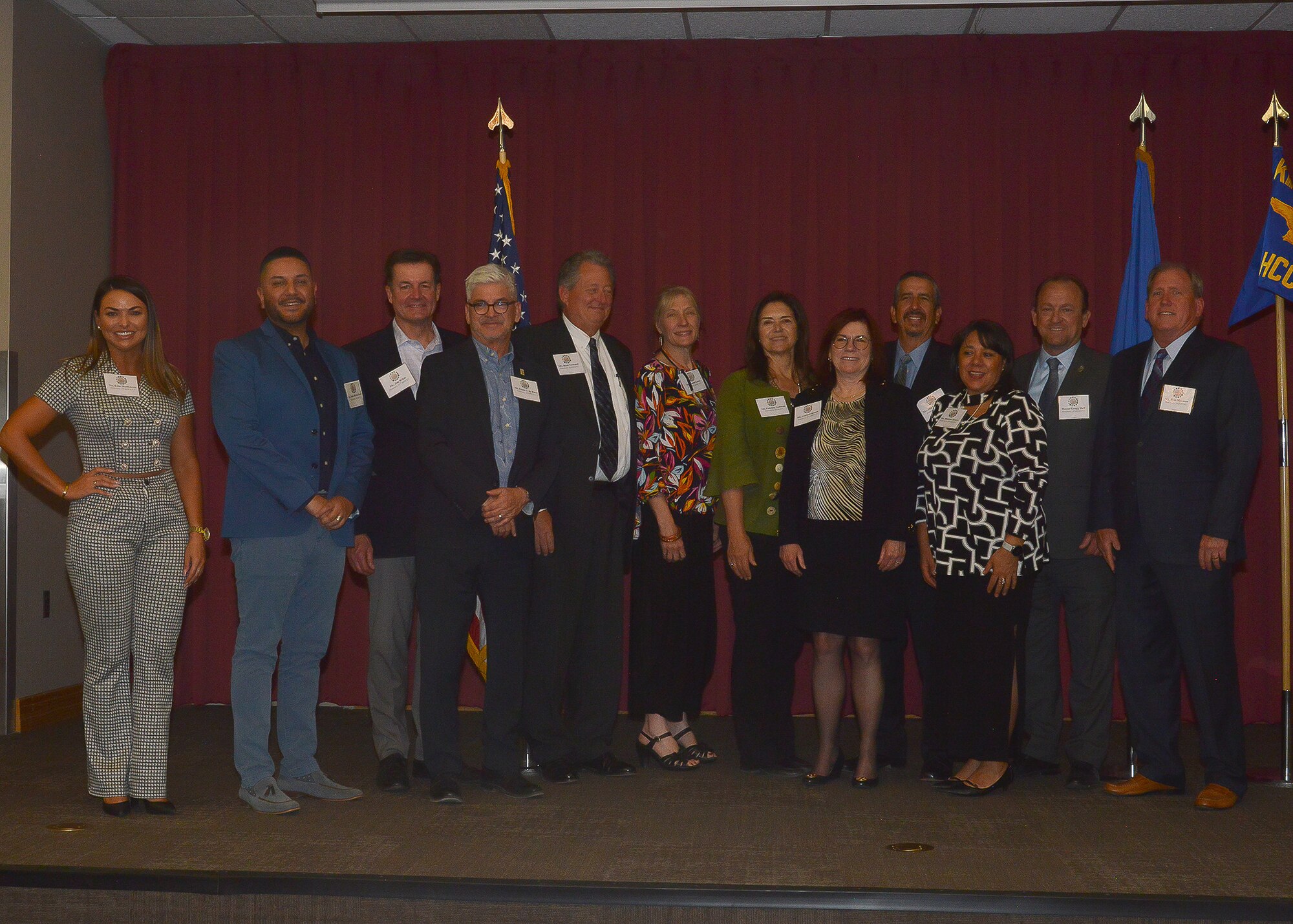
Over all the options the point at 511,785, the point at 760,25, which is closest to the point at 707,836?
the point at 511,785

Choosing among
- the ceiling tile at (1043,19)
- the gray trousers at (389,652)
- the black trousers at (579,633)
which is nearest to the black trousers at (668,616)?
the black trousers at (579,633)

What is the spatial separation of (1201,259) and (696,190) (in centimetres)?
249

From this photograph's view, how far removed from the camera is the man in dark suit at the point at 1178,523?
362 centimetres

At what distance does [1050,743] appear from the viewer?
4020 millimetres

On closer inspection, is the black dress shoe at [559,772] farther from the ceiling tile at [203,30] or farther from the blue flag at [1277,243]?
the ceiling tile at [203,30]

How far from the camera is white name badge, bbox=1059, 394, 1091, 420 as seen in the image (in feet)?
13.1

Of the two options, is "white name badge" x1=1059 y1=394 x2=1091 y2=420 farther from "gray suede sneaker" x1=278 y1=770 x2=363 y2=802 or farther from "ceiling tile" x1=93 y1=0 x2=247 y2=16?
"ceiling tile" x1=93 y1=0 x2=247 y2=16

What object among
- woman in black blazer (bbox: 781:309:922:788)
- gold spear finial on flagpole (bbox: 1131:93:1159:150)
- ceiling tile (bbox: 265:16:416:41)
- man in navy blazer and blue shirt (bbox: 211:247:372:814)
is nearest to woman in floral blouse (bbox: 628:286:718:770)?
woman in black blazer (bbox: 781:309:922:788)

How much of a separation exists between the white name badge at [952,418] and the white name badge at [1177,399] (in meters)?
0.68

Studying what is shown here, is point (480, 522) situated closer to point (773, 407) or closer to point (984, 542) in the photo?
point (773, 407)

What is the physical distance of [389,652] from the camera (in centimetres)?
386

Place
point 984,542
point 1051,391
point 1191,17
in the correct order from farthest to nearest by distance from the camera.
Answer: point 1191,17
point 1051,391
point 984,542

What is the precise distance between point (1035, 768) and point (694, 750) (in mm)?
1262

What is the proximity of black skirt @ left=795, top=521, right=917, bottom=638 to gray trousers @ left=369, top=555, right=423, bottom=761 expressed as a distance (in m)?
1.43
